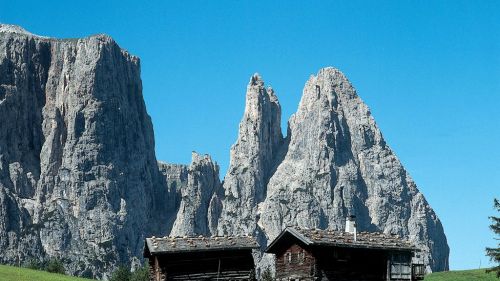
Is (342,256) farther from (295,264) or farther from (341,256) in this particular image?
(295,264)

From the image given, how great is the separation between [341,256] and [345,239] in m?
1.12

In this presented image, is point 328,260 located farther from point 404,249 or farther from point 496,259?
point 496,259

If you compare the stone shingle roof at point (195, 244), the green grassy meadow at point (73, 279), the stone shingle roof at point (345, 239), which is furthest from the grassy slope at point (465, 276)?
the stone shingle roof at point (195, 244)

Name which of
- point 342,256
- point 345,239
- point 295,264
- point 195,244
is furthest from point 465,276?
point 195,244

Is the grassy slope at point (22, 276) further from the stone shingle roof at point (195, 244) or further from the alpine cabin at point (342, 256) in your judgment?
the alpine cabin at point (342, 256)

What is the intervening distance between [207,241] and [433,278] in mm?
39836

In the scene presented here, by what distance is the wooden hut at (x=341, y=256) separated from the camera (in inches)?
2109

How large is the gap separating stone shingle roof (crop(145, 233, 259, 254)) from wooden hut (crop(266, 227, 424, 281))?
7.01 ft

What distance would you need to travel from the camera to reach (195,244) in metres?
55.2

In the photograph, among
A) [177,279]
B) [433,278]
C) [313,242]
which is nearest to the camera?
[313,242]

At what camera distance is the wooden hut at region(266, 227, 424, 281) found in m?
53.6

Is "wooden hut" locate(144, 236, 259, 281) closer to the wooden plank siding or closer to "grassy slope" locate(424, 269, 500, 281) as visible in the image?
the wooden plank siding

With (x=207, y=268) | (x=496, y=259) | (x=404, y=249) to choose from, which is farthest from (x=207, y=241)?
(x=496, y=259)

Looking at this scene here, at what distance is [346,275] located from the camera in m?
54.5
